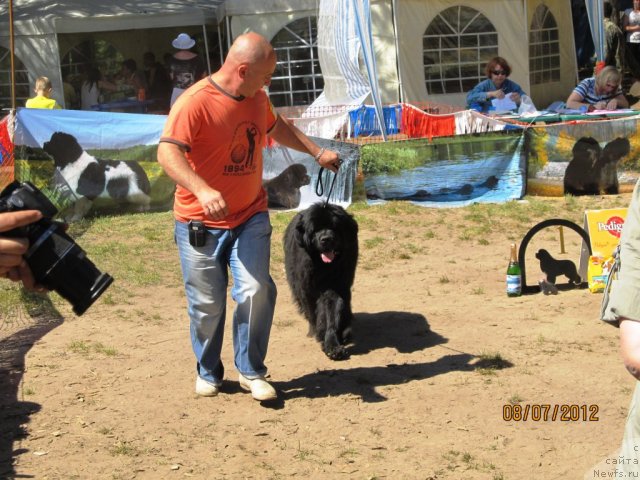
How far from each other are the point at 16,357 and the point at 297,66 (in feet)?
40.7

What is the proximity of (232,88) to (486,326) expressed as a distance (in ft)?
8.85

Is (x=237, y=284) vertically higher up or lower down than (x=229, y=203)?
lower down

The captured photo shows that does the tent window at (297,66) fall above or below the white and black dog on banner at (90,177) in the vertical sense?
above

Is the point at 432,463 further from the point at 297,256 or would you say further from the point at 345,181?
the point at 345,181

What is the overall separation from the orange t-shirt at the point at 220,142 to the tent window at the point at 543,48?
43.3 feet

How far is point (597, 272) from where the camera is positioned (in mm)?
7086

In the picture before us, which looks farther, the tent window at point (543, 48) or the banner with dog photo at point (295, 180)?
the tent window at point (543, 48)

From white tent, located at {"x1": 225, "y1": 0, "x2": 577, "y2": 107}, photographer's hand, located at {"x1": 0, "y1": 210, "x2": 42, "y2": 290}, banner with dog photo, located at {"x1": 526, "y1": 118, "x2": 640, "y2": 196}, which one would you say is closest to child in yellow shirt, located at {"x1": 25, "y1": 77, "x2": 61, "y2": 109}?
white tent, located at {"x1": 225, "y1": 0, "x2": 577, "y2": 107}

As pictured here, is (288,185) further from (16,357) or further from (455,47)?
(455,47)

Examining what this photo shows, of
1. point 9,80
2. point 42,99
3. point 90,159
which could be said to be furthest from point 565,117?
point 9,80

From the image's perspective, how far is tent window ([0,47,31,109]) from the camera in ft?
58.4

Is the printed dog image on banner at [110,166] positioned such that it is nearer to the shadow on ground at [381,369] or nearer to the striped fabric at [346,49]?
the striped fabric at [346,49]

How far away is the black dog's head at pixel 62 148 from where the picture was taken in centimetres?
1086

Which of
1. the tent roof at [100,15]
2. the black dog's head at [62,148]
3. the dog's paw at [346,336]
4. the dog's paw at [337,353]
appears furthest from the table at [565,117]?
the tent roof at [100,15]
